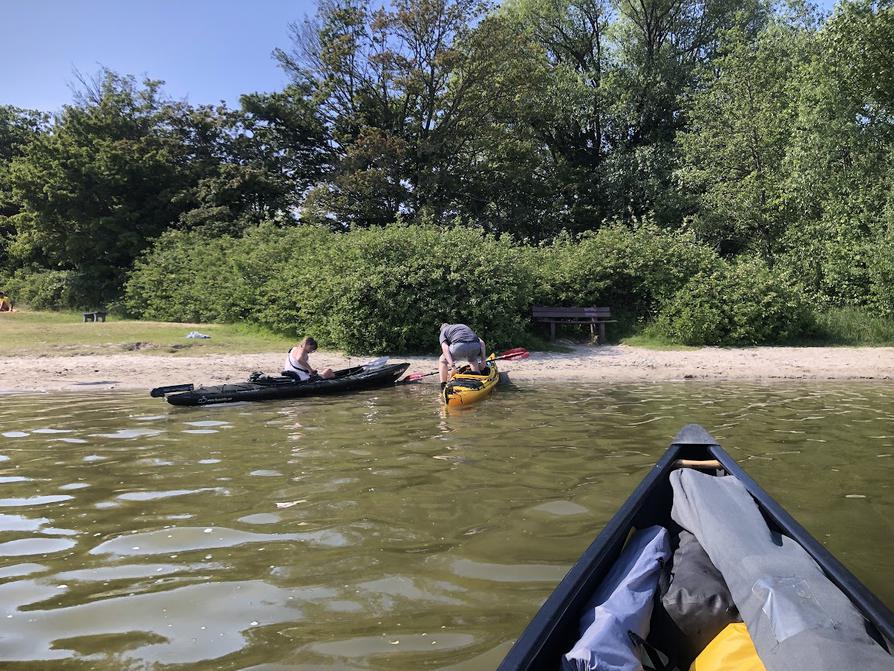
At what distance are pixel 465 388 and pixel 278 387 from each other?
10.6 feet

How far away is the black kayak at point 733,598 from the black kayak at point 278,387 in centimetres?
794

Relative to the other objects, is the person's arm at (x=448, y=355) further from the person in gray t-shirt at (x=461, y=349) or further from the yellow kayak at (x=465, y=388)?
the yellow kayak at (x=465, y=388)

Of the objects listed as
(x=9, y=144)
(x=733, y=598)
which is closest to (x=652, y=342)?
(x=733, y=598)

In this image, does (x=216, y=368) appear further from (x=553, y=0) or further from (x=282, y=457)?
(x=553, y=0)

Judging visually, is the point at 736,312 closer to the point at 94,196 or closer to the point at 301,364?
the point at 301,364

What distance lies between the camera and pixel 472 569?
392cm

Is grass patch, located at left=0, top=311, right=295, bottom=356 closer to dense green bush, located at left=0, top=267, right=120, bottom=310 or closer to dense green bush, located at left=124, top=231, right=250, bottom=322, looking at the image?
dense green bush, located at left=124, top=231, right=250, bottom=322

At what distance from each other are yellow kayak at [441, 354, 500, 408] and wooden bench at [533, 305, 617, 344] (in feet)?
23.4

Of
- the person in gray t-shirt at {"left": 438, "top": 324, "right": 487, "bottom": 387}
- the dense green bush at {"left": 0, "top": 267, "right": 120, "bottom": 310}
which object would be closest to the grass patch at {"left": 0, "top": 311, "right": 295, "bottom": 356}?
the person in gray t-shirt at {"left": 438, "top": 324, "right": 487, "bottom": 387}

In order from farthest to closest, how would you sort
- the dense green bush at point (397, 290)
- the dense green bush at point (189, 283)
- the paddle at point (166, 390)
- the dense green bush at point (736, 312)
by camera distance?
the dense green bush at point (189, 283) < the dense green bush at point (736, 312) < the dense green bush at point (397, 290) < the paddle at point (166, 390)

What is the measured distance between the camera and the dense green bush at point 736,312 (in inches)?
659

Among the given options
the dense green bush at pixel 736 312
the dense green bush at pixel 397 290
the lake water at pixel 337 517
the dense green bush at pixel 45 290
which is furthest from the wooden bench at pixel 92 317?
the dense green bush at pixel 736 312

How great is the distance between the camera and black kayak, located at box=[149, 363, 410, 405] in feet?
32.5

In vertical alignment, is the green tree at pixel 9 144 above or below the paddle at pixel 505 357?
above
